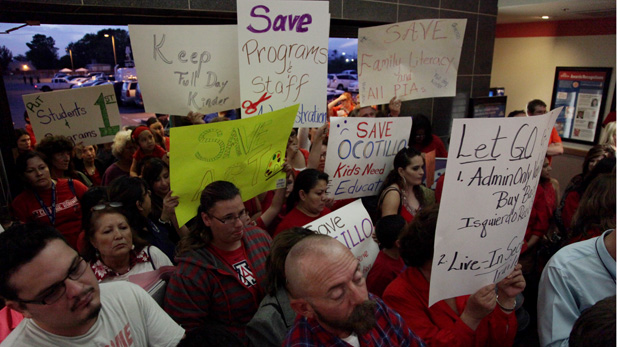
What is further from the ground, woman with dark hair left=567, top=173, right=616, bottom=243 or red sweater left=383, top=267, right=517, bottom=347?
woman with dark hair left=567, top=173, right=616, bottom=243

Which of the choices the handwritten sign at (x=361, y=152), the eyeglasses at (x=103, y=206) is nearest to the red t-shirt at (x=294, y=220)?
the handwritten sign at (x=361, y=152)

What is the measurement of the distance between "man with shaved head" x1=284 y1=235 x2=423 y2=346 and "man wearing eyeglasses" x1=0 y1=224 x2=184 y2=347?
0.69 m

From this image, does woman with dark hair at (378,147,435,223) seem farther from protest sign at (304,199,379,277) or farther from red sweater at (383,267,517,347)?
red sweater at (383,267,517,347)

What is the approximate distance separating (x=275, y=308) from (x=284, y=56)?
2.10 metres

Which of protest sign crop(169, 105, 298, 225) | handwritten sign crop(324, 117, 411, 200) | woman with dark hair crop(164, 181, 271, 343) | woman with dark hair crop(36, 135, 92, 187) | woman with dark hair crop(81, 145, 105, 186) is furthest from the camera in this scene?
woman with dark hair crop(81, 145, 105, 186)

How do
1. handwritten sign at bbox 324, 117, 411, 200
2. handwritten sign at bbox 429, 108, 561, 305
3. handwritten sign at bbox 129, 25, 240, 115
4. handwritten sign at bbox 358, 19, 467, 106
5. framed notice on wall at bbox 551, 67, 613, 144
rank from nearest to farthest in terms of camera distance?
handwritten sign at bbox 429, 108, 561, 305, handwritten sign at bbox 129, 25, 240, 115, handwritten sign at bbox 324, 117, 411, 200, handwritten sign at bbox 358, 19, 467, 106, framed notice on wall at bbox 551, 67, 613, 144

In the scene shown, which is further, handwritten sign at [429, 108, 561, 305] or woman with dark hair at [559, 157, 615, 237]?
woman with dark hair at [559, 157, 615, 237]

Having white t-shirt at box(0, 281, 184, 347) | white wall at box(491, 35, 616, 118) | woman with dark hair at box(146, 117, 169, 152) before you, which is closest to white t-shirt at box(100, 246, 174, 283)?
white t-shirt at box(0, 281, 184, 347)

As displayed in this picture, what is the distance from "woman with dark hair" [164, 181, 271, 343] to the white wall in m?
8.33

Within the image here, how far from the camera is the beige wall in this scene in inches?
325

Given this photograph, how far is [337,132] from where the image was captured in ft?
10.8

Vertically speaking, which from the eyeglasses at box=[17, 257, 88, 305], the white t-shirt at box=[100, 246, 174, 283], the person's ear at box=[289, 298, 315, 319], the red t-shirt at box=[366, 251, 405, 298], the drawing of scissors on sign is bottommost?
the red t-shirt at box=[366, 251, 405, 298]

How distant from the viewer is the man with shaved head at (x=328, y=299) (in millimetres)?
1445

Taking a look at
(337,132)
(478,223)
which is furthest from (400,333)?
(337,132)
